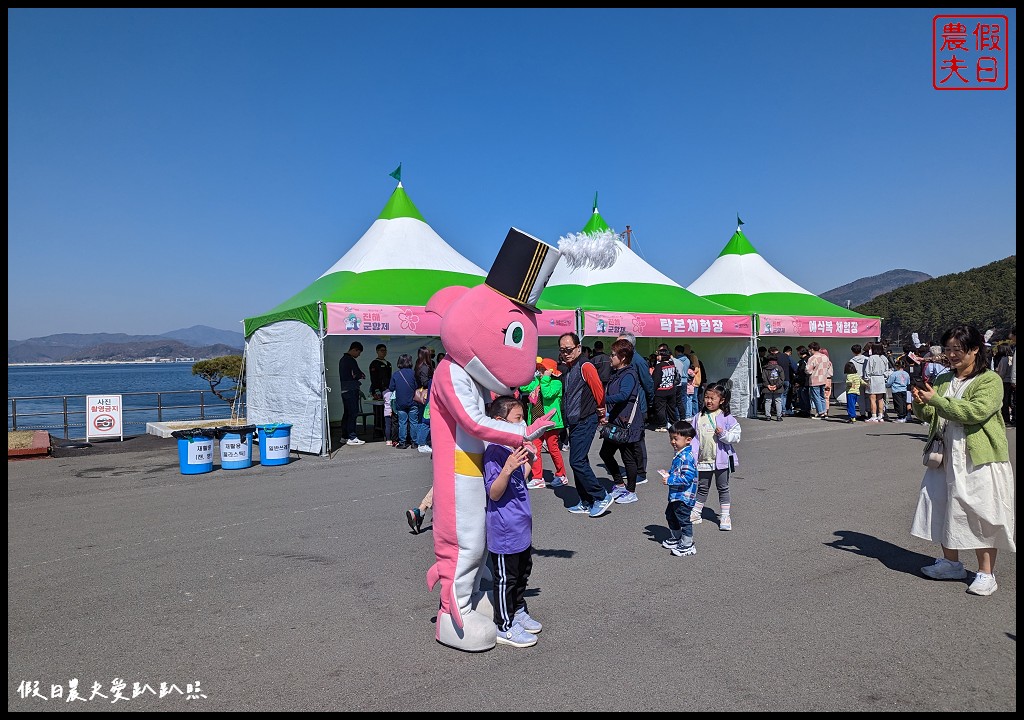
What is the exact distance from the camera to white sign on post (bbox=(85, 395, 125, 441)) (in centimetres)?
1212

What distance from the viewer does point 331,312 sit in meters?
10.1

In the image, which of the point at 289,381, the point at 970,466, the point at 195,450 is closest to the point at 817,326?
the point at 289,381

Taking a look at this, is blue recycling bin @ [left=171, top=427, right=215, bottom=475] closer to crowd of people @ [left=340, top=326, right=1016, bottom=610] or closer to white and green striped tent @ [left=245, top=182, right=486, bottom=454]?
white and green striped tent @ [left=245, top=182, right=486, bottom=454]

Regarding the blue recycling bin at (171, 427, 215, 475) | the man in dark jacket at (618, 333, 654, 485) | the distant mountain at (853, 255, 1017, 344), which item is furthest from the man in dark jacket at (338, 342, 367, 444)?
the distant mountain at (853, 255, 1017, 344)

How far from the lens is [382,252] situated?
12953 mm

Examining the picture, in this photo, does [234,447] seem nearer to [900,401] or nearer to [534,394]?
[534,394]

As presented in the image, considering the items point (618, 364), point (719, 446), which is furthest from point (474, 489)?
point (618, 364)

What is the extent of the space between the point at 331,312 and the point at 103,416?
5.55 m

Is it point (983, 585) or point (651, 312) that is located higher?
point (651, 312)

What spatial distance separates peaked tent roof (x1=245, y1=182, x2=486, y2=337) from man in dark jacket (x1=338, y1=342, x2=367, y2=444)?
1.16 m

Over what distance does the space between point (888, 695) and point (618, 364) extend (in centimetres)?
392

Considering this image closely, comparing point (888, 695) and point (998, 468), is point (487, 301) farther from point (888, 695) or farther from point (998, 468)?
point (998, 468)

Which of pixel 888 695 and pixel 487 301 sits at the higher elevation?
pixel 487 301

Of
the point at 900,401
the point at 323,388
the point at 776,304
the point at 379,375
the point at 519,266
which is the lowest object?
the point at 900,401
